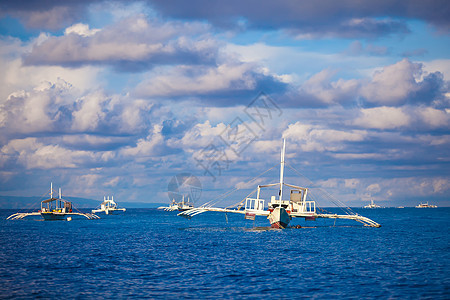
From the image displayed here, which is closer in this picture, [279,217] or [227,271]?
[227,271]

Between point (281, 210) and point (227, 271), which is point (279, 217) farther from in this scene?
point (227, 271)

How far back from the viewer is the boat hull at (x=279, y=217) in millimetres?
114750

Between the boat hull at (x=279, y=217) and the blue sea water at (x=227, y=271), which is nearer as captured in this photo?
the blue sea water at (x=227, y=271)

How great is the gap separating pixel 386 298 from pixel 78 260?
4011cm

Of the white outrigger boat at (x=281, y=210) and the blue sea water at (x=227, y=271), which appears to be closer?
the blue sea water at (x=227, y=271)

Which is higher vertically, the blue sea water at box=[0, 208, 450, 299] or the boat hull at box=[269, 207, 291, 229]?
the boat hull at box=[269, 207, 291, 229]

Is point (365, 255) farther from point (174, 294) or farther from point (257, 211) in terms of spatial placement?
point (257, 211)

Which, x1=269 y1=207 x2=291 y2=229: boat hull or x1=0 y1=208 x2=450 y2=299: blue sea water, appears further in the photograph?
x1=269 y1=207 x2=291 y2=229: boat hull

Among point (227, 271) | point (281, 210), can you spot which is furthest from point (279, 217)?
point (227, 271)

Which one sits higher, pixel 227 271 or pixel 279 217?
pixel 279 217

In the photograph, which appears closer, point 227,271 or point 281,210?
point 227,271

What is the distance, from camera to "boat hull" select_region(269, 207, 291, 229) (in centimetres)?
11475

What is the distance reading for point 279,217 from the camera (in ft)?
377

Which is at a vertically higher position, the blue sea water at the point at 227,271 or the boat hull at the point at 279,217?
the boat hull at the point at 279,217
